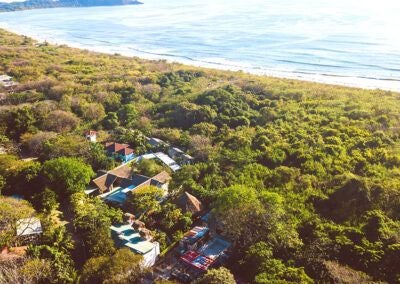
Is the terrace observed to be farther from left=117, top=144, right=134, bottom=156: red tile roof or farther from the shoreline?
the shoreline

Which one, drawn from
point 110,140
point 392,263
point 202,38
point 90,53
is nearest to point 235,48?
point 202,38

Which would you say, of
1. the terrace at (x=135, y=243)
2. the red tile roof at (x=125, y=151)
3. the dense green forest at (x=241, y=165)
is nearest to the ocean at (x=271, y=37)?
the dense green forest at (x=241, y=165)

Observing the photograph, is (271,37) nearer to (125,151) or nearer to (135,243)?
(125,151)

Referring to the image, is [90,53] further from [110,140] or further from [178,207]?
[178,207]

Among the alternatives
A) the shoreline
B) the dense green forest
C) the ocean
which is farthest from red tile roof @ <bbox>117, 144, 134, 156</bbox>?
the ocean

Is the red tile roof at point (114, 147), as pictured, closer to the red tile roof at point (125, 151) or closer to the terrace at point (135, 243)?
the red tile roof at point (125, 151)

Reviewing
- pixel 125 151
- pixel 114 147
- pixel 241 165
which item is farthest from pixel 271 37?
pixel 241 165
